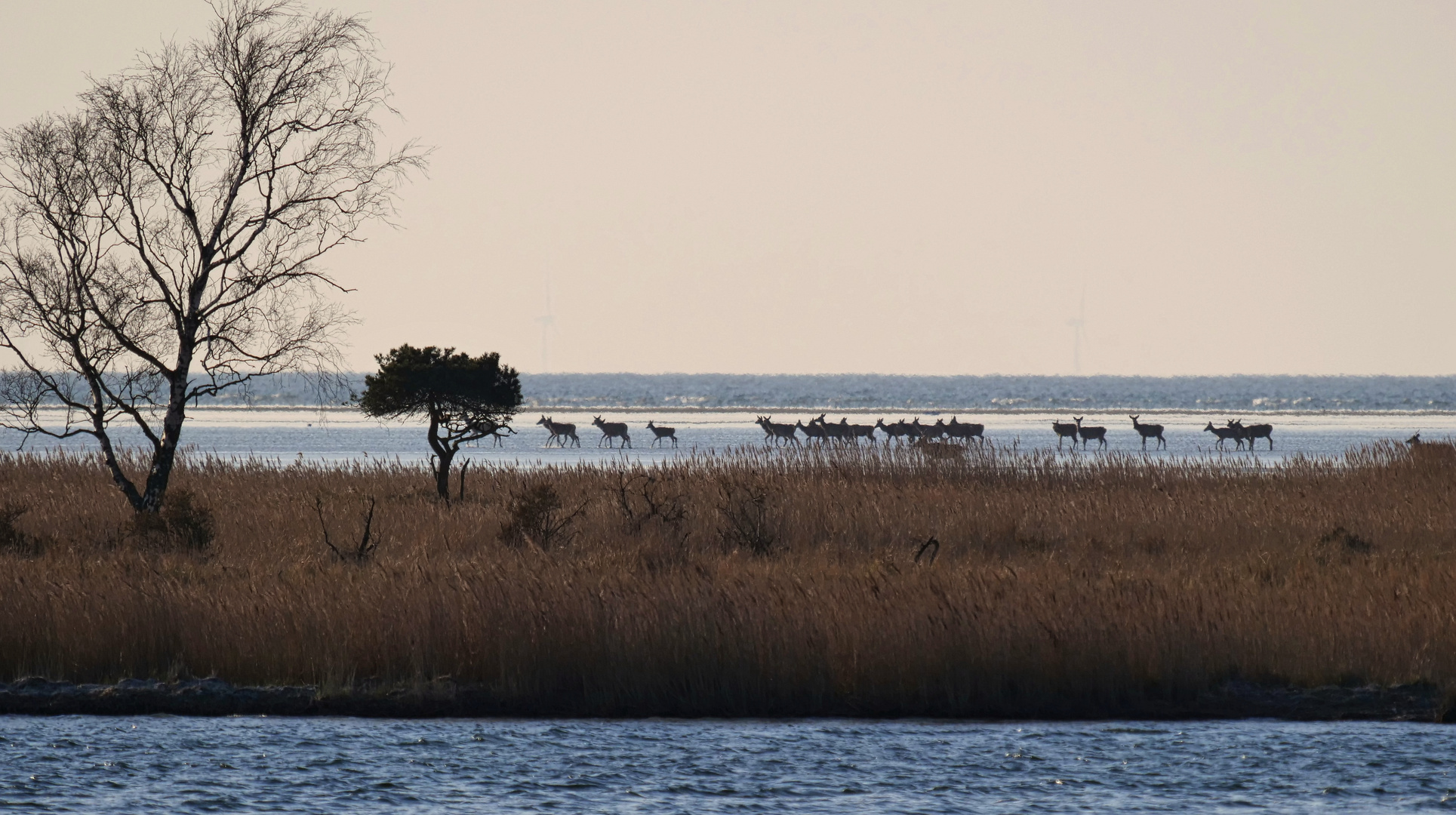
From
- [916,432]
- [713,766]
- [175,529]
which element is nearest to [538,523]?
[175,529]

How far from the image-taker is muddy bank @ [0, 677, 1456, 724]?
10.9 m

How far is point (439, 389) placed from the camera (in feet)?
83.5

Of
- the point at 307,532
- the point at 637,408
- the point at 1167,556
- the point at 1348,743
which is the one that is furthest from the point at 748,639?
the point at 637,408

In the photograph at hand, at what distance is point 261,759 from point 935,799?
4.46 m

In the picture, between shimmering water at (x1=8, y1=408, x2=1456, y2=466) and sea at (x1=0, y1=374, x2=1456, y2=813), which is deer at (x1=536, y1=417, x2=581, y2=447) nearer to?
shimmering water at (x1=8, y1=408, x2=1456, y2=466)

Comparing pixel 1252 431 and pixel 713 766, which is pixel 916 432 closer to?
pixel 1252 431

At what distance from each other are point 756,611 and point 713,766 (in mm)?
2902

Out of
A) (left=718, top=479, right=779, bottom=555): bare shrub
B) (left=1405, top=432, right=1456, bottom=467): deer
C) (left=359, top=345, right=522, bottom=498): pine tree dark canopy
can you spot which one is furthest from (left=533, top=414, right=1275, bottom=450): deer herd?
(left=718, top=479, right=779, bottom=555): bare shrub

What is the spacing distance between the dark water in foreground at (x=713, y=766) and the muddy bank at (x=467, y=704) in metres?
0.34

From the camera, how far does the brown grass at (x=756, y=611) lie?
1119 centimetres

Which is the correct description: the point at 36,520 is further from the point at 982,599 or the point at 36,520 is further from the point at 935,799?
the point at 935,799

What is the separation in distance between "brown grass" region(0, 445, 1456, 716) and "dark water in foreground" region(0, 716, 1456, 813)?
633mm

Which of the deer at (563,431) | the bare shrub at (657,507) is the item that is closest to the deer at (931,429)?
the deer at (563,431)

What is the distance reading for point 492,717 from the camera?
36.0 ft
